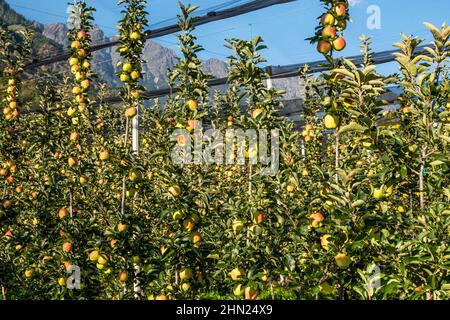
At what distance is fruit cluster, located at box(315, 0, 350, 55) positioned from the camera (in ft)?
9.51

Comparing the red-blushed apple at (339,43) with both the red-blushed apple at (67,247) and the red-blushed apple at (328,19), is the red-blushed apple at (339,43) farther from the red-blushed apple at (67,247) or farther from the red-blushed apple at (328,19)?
the red-blushed apple at (67,247)

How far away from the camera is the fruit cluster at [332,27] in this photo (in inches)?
114

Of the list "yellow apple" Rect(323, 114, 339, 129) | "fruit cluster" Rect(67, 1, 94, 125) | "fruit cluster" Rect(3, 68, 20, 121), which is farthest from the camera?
"fruit cluster" Rect(3, 68, 20, 121)

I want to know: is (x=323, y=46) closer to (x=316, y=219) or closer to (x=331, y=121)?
(x=331, y=121)

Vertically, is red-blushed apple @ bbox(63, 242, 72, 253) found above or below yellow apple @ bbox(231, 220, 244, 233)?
below

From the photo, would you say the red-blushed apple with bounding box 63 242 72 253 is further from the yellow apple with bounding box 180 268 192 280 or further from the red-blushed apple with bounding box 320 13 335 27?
the red-blushed apple with bounding box 320 13 335 27

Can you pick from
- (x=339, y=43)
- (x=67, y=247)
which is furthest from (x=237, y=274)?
(x=339, y=43)

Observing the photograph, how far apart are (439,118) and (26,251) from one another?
178 inches

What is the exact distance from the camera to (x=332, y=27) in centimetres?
292

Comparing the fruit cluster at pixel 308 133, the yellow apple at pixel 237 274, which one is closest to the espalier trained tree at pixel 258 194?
the yellow apple at pixel 237 274

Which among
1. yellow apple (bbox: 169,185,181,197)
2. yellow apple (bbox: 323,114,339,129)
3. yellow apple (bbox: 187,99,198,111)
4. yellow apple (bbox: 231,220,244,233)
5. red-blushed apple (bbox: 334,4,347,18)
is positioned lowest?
yellow apple (bbox: 231,220,244,233)

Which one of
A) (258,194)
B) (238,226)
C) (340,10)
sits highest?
(340,10)

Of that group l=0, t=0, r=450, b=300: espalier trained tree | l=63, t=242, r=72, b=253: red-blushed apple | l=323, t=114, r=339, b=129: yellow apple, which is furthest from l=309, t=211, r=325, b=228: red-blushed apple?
l=63, t=242, r=72, b=253: red-blushed apple
